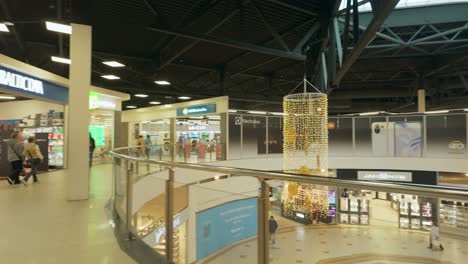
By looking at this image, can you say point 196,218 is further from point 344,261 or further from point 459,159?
point 459,159

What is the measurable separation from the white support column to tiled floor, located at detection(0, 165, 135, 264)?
317 mm

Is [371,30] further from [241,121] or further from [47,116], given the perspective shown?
[47,116]

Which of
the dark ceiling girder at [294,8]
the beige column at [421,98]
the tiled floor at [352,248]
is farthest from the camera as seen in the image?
the beige column at [421,98]

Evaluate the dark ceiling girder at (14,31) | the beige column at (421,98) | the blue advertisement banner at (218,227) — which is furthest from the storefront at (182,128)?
the beige column at (421,98)

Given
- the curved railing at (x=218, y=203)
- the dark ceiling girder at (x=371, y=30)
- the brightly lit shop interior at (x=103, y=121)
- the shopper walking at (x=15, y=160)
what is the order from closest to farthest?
the curved railing at (x=218, y=203) < the dark ceiling girder at (x=371, y=30) < the shopper walking at (x=15, y=160) < the brightly lit shop interior at (x=103, y=121)

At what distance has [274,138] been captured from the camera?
15.6m

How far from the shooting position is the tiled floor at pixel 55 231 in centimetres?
270

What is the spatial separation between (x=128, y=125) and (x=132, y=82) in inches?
219

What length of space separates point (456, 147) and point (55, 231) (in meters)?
16.1

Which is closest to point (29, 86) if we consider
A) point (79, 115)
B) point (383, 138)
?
point (79, 115)

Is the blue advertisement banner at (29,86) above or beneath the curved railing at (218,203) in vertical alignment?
above

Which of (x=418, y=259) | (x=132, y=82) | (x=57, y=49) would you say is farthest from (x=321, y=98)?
(x=132, y=82)

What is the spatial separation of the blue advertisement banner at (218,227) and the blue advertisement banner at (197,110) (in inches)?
435

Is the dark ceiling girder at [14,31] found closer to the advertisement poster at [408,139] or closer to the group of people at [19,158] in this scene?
the group of people at [19,158]
